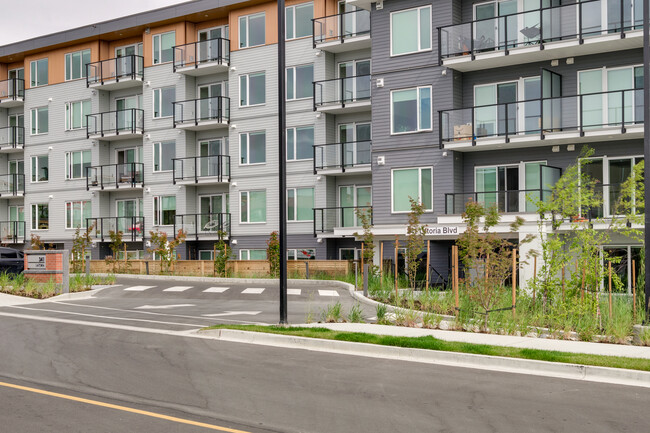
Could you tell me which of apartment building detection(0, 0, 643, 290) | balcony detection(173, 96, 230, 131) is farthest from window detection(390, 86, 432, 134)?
balcony detection(173, 96, 230, 131)

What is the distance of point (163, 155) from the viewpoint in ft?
144

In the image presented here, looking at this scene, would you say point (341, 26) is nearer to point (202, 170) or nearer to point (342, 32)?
point (342, 32)

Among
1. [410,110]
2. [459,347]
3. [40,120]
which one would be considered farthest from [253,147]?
[459,347]

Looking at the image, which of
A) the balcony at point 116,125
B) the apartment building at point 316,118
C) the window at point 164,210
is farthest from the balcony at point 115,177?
the balcony at point 116,125

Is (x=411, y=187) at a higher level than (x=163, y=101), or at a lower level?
lower

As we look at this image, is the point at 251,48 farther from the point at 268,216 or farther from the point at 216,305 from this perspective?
the point at 216,305

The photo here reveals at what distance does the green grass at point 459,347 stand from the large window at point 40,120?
125 feet

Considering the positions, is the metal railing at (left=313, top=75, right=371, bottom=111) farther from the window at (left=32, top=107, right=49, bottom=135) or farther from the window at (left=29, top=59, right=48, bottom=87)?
the window at (left=29, top=59, right=48, bottom=87)

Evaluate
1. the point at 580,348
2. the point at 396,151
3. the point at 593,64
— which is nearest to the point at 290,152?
the point at 396,151

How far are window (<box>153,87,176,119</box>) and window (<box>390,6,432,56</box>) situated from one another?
16464 mm

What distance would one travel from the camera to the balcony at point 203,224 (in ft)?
133

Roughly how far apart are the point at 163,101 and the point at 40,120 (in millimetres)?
11169

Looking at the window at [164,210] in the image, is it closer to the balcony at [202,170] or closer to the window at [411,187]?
the balcony at [202,170]

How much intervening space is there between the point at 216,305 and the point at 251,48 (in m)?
20.5
